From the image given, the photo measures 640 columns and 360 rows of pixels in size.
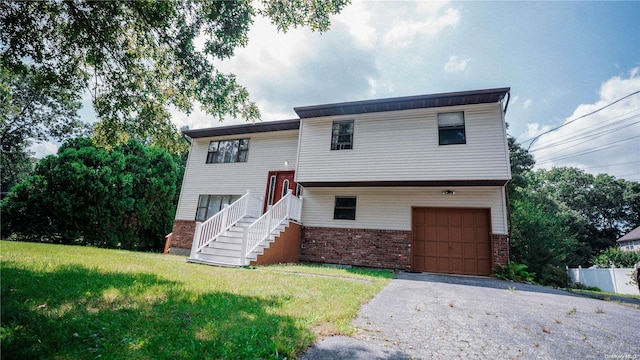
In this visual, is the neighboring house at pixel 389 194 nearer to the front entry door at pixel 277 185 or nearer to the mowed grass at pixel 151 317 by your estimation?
the front entry door at pixel 277 185

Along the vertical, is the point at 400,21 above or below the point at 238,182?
above

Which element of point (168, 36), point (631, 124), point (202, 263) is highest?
point (631, 124)

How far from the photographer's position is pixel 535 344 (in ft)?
8.84

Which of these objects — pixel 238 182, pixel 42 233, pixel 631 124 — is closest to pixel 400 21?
pixel 238 182

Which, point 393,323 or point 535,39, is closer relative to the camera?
point 393,323

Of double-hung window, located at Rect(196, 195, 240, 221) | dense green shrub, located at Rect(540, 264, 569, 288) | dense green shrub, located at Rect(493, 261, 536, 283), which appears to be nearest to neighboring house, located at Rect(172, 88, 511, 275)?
dense green shrub, located at Rect(493, 261, 536, 283)

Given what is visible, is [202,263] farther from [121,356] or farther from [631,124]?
[631,124]

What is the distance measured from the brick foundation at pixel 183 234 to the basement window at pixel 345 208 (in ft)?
24.4

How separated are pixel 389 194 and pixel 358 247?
2.48 meters

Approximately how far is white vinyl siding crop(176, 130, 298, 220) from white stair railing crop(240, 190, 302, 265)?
7.42 ft

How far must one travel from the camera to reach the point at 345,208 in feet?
37.6

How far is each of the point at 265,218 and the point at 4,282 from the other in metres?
6.47

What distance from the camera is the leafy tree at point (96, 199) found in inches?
512

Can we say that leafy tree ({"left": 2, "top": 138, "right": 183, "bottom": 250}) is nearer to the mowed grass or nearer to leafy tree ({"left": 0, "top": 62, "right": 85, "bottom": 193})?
leafy tree ({"left": 0, "top": 62, "right": 85, "bottom": 193})
